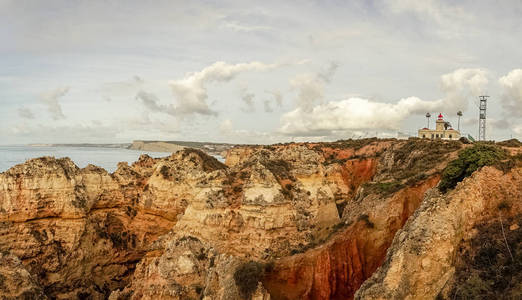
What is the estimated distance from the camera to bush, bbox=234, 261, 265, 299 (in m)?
16.8

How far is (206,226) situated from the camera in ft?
78.3

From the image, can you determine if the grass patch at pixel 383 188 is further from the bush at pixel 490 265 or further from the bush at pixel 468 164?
the bush at pixel 490 265

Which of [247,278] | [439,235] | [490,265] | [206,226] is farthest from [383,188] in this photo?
[490,265]

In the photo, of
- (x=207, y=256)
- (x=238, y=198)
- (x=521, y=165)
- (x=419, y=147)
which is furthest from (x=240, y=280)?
(x=419, y=147)

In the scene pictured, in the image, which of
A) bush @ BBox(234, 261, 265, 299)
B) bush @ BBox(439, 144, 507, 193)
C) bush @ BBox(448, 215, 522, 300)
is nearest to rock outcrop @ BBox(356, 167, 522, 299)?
bush @ BBox(448, 215, 522, 300)

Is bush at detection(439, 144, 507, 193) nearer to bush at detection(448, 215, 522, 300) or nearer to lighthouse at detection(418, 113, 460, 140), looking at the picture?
bush at detection(448, 215, 522, 300)

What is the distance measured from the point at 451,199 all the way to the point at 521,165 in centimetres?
368

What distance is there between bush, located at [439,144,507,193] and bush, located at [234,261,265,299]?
879 centimetres

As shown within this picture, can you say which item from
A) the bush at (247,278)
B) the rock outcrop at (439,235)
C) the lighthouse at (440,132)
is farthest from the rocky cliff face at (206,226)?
the lighthouse at (440,132)

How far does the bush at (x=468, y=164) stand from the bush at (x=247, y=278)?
8.79 m

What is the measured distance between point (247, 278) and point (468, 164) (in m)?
10.6

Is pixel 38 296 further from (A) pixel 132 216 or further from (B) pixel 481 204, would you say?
(B) pixel 481 204

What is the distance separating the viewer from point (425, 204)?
13.7 meters

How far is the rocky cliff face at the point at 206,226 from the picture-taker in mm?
18422
